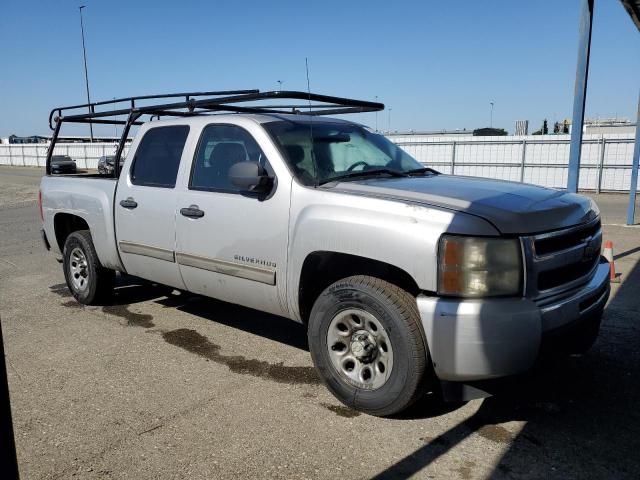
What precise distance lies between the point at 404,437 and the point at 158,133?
3411 millimetres

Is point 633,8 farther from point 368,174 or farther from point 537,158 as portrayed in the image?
point 537,158

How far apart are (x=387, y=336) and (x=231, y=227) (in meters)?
1.51

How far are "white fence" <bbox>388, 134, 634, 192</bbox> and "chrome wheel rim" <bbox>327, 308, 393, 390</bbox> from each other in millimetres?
18697

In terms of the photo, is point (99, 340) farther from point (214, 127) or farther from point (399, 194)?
point (399, 194)

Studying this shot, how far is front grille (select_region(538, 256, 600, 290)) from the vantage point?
3.08 metres

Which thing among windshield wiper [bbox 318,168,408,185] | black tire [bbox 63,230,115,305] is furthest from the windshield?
black tire [bbox 63,230,115,305]

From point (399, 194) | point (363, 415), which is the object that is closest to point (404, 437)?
point (363, 415)

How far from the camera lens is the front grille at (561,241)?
306 centimetres

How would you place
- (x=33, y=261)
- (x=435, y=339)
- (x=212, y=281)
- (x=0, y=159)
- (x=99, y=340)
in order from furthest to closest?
(x=0, y=159), (x=33, y=261), (x=99, y=340), (x=212, y=281), (x=435, y=339)

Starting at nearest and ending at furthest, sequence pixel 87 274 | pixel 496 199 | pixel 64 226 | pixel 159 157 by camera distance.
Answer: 1. pixel 496 199
2. pixel 159 157
3. pixel 87 274
4. pixel 64 226

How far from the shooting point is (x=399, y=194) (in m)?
3.36

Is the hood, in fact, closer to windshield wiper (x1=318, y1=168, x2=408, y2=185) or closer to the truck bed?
windshield wiper (x1=318, y1=168, x2=408, y2=185)

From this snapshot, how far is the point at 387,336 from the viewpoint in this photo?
10.6 feet

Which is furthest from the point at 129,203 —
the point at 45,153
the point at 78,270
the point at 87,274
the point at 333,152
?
the point at 45,153
